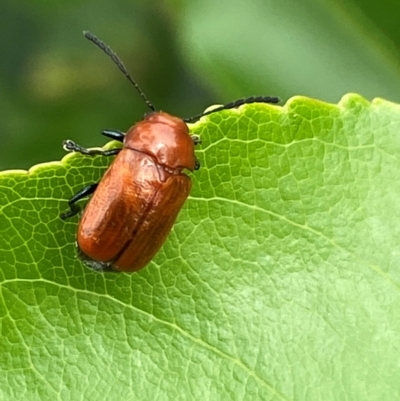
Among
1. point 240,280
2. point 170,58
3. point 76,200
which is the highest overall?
point 170,58

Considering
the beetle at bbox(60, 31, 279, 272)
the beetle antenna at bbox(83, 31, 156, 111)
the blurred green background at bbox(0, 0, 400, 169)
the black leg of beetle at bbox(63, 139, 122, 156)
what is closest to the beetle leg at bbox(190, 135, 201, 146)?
the beetle at bbox(60, 31, 279, 272)

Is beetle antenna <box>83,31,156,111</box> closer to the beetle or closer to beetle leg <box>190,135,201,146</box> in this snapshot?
the beetle

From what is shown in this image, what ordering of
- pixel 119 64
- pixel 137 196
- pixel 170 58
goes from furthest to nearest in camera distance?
pixel 170 58 < pixel 119 64 < pixel 137 196

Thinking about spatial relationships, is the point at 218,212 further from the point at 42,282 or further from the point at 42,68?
the point at 42,68

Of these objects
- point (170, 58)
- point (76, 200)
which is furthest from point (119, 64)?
point (170, 58)

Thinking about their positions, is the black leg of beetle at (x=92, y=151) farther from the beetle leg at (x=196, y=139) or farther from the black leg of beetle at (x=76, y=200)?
the beetle leg at (x=196, y=139)

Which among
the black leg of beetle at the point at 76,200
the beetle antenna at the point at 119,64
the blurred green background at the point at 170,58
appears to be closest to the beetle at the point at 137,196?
the black leg of beetle at the point at 76,200

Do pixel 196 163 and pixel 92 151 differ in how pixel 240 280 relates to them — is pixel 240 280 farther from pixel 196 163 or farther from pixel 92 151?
pixel 92 151
